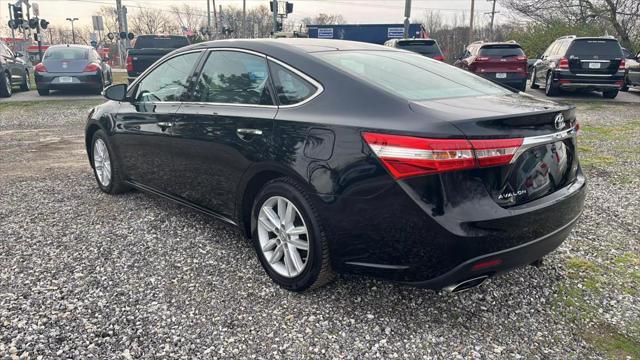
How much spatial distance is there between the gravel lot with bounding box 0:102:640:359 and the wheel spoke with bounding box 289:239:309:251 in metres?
0.33

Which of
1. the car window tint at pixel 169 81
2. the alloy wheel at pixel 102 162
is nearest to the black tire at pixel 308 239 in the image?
the car window tint at pixel 169 81

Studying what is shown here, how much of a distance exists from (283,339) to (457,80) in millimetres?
2007

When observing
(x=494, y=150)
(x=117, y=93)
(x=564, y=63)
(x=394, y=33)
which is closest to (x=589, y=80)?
(x=564, y=63)

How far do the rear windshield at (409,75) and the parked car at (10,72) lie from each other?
Answer: 14354 millimetres

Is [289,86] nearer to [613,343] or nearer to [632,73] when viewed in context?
[613,343]

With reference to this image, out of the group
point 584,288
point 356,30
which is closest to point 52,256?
point 584,288

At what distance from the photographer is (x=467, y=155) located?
2.31 meters

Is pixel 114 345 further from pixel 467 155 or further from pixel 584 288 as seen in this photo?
pixel 584 288

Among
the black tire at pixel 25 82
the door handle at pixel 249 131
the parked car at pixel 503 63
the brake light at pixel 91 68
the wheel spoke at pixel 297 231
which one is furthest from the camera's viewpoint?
the black tire at pixel 25 82

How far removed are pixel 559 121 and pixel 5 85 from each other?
15.8 metres

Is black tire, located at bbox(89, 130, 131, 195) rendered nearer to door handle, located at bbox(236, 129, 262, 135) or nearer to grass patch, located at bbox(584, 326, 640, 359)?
door handle, located at bbox(236, 129, 262, 135)

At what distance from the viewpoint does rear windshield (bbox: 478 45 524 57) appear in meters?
14.7

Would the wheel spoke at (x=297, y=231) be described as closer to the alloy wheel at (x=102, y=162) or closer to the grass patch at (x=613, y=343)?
the grass patch at (x=613, y=343)

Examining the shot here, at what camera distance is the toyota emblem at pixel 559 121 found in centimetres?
264
